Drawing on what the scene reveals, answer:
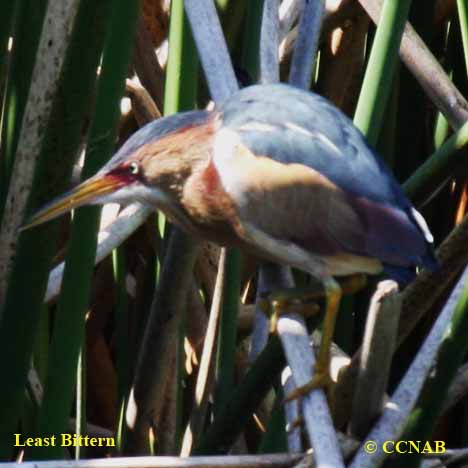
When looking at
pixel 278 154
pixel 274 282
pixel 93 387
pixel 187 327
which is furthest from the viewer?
pixel 93 387

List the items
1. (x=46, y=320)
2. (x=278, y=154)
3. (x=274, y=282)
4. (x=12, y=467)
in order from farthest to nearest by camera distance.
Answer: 1. (x=46, y=320)
2. (x=274, y=282)
3. (x=278, y=154)
4. (x=12, y=467)

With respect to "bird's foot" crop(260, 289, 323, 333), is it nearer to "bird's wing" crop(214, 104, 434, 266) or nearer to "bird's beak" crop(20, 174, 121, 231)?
"bird's wing" crop(214, 104, 434, 266)

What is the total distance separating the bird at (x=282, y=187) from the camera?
5.07 ft

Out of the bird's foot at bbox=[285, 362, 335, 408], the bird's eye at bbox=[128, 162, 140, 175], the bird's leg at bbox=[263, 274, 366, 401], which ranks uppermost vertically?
the bird's eye at bbox=[128, 162, 140, 175]

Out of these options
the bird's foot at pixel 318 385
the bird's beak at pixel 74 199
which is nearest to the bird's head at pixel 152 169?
the bird's beak at pixel 74 199

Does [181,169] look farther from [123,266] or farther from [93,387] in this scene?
[93,387]

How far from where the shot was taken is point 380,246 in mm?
1572

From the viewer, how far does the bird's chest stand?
63.4 inches

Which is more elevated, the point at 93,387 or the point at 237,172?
the point at 237,172

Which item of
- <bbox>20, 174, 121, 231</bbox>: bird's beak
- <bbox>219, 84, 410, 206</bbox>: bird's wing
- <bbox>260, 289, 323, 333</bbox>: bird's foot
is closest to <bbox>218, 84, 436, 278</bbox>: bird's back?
<bbox>219, 84, 410, 206</bbox>: bird's wing

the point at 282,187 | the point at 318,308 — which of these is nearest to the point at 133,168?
the point at 282,187

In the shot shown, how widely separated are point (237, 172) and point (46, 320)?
59 centimetres

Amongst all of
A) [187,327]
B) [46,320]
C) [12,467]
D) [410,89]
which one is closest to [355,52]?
[410,89]

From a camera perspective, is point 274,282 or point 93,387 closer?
point 274,282
